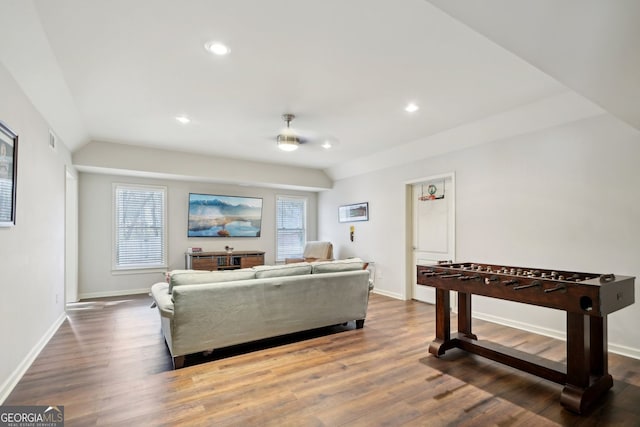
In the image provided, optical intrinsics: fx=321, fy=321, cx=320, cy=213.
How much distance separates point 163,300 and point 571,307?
3.24m

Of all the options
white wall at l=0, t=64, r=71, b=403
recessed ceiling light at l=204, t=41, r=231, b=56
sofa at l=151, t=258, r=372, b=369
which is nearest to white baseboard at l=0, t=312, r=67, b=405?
white wall at l=0, t=64, r=71, b=403

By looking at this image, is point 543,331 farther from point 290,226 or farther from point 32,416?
point 290,226

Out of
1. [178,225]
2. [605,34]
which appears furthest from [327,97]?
[178,225]

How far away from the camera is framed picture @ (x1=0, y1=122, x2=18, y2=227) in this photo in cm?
225

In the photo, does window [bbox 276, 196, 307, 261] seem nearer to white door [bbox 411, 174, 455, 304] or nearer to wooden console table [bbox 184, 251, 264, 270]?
wooden console table [bbox 184, 251, 264, 270]

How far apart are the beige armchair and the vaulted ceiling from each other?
311 centimetres

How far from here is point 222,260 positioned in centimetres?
636

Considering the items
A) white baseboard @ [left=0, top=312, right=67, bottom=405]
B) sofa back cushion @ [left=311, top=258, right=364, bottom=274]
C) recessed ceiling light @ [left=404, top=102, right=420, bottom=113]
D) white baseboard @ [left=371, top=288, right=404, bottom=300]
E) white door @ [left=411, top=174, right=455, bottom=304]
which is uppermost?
recessed ceiling light @ [left=404, top=102, right=420, bottom=113]

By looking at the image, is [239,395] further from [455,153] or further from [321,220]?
[321,220]

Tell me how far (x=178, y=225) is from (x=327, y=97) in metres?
4.42

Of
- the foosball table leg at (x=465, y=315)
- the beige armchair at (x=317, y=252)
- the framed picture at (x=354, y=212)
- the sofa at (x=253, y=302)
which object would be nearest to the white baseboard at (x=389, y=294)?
the beige armchair at (x=317, y=252)

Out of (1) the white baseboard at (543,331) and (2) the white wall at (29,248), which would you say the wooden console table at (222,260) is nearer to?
(2) the white wall at (29,248)

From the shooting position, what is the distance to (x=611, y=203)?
320 centimetres

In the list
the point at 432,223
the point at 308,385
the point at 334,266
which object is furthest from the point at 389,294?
the point at 308,385
